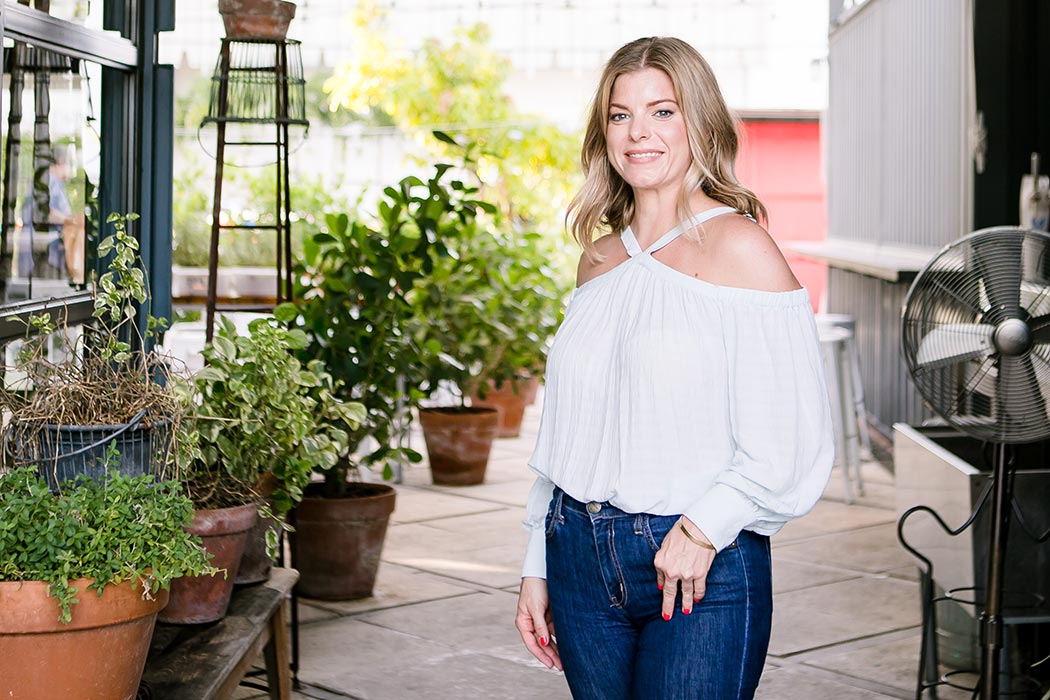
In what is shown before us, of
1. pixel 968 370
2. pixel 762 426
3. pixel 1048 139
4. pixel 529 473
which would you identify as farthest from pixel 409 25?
pixel 762 426

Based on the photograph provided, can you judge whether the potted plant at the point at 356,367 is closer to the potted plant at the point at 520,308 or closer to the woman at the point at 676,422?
the potted plant at the point at 520,308

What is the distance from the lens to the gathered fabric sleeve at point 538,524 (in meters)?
1.95

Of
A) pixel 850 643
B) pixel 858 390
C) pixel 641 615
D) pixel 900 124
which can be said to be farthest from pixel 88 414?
pixel 900 124

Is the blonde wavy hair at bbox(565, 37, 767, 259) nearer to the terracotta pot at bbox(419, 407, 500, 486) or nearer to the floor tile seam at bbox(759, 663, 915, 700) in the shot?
the floor tile seam at bbox(759, 663, 915, 700)

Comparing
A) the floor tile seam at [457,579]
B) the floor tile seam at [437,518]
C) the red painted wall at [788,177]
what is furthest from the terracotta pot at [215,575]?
the red painted wall at [788,177]

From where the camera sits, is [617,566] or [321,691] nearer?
[617,566]

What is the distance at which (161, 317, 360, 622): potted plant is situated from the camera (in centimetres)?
272

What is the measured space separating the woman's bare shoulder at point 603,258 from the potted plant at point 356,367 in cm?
232

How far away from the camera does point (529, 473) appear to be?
686 centimetres

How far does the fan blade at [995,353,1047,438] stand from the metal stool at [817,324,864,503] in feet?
10.5

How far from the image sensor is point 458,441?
6.39 m

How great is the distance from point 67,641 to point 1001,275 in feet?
6.68

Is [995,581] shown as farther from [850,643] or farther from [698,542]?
[698,542]

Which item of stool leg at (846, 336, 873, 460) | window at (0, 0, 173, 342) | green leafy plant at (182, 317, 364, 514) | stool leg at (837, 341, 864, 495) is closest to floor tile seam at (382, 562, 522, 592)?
green leafy plant at (182, 317, 364, 514)
